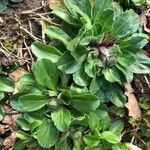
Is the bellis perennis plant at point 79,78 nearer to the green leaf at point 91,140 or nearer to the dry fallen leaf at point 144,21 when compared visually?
Result: the green leaf at point 91,140

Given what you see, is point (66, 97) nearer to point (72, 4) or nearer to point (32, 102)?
point (32, 102)

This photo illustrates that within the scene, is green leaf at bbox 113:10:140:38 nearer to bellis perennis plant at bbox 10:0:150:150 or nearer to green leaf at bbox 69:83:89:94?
bellis perennis plant at bbox 10:0:150:150

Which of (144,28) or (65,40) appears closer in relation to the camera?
(65,40)

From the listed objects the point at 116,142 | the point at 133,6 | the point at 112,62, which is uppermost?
the point at 133,6

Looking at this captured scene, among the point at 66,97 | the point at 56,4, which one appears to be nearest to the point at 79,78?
the point at 66,97

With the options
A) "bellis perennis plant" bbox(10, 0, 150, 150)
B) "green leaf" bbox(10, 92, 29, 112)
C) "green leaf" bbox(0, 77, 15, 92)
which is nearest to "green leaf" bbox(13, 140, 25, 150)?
"bellis perennis plant" bbox(10, 0, 150, 150)

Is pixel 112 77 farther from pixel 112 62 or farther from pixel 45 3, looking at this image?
pixel 45 3

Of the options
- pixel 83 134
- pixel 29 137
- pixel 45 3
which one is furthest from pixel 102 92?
pixel 45 3
